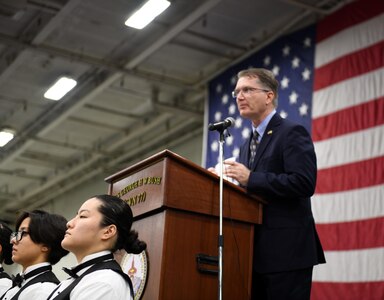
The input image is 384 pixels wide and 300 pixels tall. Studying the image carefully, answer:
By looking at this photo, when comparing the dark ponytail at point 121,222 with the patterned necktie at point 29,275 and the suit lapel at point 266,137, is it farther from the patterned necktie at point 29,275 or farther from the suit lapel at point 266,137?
the patterned necktie at point 29,275

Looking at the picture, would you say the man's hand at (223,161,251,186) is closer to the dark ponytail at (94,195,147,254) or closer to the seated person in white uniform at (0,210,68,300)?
the dark ponytail at (94,195,147,254)

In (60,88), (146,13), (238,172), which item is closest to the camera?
(238,172)

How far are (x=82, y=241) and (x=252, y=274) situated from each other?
2.88ft

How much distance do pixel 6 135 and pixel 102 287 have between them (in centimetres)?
1068

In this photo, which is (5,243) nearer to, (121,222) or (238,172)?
(121,222)

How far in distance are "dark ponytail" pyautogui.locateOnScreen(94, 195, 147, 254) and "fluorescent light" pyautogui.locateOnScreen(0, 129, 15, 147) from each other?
33.3ft

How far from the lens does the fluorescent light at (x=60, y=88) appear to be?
1042 cm

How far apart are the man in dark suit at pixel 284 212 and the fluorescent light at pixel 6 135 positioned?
991 cm

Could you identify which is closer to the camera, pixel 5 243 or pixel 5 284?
pixel 5 284

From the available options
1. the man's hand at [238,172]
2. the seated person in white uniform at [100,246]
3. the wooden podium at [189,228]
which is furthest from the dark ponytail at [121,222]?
the man's hand at [238,172]

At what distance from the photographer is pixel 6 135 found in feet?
41.8

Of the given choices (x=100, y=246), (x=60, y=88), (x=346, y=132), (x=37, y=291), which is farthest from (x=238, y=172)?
(x=60, y=88)

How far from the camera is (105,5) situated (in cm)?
843

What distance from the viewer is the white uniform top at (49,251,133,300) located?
2516 mm
